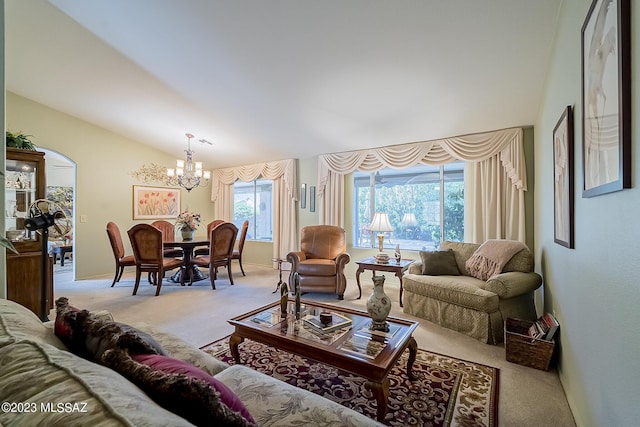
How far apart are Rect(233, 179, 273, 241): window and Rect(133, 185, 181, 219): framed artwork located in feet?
4.38

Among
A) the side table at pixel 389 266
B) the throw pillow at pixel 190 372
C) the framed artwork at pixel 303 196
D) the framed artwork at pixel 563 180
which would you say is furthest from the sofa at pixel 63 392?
the framed artwork at pixel 303 196

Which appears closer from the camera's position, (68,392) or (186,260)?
(68,392)

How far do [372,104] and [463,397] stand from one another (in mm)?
3033

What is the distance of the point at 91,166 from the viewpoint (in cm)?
511

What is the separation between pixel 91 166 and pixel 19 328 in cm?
546

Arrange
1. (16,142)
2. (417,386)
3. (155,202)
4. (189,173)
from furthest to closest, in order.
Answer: (155,202)
(189,173)
(16,142)
(417,386)

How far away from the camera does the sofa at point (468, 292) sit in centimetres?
262

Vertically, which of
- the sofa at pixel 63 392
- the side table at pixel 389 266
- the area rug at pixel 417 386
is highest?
the sofa at pixel 63 392

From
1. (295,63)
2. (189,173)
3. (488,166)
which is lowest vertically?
(488,166)

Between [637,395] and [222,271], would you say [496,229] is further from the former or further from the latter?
[222,271]

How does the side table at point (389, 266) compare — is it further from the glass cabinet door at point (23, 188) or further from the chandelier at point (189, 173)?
the glass cabinet door at point (23, 188)

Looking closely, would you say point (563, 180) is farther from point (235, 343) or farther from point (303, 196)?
point (303, 196)

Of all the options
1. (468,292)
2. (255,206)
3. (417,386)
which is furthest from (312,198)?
(417,386)

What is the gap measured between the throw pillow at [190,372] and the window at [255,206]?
557 centimetres
